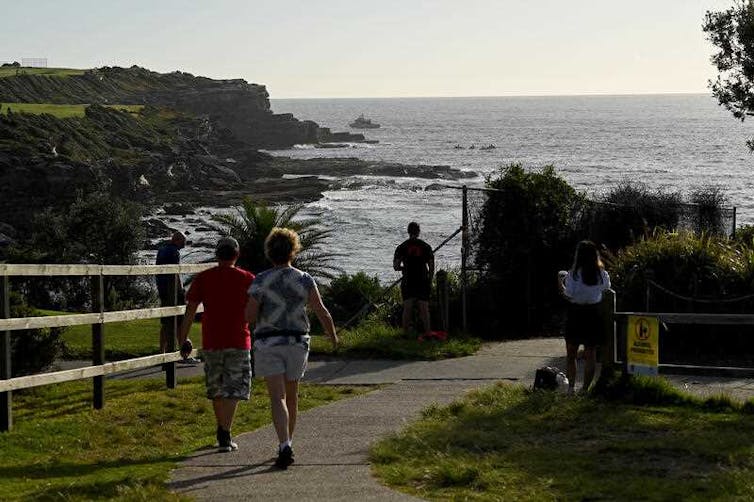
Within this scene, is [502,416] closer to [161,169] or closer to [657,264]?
[657,264]

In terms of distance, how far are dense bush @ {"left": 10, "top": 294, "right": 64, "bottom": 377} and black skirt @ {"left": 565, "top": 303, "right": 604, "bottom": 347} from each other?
4.92 m

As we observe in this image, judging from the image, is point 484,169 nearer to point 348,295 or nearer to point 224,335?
point 348,295

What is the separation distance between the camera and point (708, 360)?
49.7 feet

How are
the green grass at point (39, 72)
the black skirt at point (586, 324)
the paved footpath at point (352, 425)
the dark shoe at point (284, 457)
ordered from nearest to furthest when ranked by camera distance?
1. the paved footpath at point (352, 425)
2. the dark shoe at point (284, 457)
3. the black skirt at point (586, 324)
4. the green grass at point (39, 72)

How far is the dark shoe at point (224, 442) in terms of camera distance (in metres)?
9.38

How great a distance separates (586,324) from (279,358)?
3764 mm

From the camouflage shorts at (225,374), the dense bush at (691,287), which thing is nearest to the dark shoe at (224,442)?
the camouflage shorts at (225,374)

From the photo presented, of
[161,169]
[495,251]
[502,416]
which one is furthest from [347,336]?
[161,169]

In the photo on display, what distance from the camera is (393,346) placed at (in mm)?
15469

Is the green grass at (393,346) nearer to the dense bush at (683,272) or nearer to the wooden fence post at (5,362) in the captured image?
the dense bush at (683,272)

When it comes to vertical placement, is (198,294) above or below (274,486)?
above

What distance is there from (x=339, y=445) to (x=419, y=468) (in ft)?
4.18

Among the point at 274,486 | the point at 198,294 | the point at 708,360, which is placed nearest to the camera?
the point at 274,486

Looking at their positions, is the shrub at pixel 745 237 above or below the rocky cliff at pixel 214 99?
below
